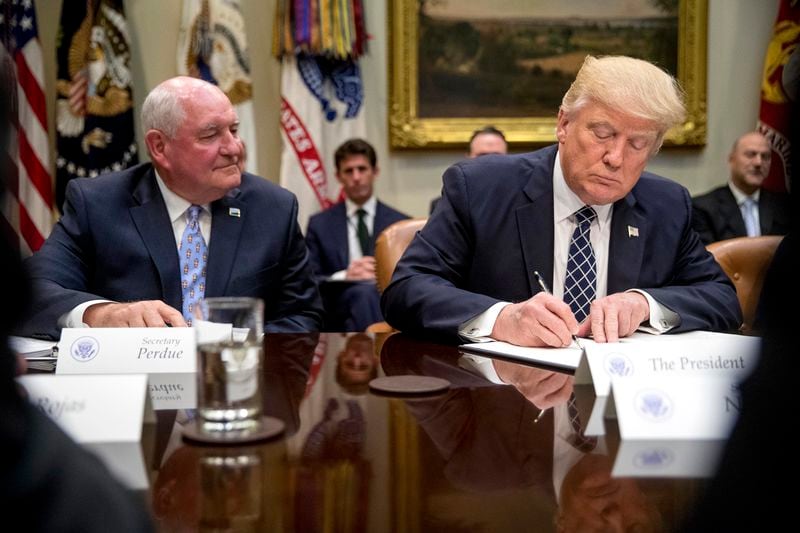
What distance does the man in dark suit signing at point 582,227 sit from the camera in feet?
7.37

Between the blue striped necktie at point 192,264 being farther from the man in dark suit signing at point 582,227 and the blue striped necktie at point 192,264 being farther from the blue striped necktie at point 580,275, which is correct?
the blue striped necktie at point 580,275

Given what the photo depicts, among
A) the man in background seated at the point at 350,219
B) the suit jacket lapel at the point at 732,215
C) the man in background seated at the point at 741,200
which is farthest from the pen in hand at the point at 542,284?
the suit jacket lapel at the point at 732,215

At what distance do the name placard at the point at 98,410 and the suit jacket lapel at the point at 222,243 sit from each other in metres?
1.50

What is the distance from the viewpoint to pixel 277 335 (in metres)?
2.21

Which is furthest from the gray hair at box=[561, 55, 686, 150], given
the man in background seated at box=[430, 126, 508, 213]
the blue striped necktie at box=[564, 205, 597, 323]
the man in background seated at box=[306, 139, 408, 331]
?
the man in background seated at box=[430, 126, 508, 213]

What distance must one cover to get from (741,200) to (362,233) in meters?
2.73

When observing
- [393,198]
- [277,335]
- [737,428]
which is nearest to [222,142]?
[277,335]

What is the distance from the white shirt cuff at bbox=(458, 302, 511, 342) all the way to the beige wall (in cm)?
464

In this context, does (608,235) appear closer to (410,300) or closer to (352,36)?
(410,300)

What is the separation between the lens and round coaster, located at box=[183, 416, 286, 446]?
1087mm

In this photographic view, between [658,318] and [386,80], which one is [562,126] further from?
[386,80]

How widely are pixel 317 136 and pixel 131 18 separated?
1.61 m

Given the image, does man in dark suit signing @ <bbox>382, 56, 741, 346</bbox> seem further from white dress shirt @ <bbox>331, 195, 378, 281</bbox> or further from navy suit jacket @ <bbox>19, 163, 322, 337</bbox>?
white dress shirt @ <bbox>331, 195, 378, 281</bbox>

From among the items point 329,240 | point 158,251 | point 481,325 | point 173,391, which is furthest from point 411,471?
point 329,240
